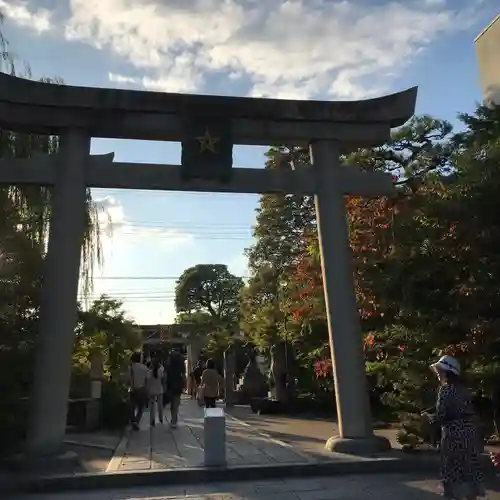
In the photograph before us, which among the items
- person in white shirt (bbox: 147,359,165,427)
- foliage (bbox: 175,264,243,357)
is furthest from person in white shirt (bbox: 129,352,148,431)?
foliage (bbox: 175,264,243,357)

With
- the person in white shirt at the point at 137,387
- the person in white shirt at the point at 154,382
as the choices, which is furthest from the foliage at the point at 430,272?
the person in white shirt at the point at 137,387

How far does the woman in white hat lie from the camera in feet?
19.4

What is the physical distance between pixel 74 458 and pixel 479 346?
606cm

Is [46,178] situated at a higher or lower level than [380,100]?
lower

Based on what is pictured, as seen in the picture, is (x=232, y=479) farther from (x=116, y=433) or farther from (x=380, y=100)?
(x=380, y=100)

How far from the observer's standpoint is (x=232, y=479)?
7.96 meters

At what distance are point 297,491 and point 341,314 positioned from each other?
3272 millimetres

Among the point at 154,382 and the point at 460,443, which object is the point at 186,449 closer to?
the point at 154,382

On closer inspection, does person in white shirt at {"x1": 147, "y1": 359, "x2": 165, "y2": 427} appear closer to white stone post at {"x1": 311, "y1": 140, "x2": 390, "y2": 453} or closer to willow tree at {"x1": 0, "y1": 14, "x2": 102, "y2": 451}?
willow tree at {"x1": 0, "y1": 14, "x2": 102, "y2": 451}

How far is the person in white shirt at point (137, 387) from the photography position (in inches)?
515

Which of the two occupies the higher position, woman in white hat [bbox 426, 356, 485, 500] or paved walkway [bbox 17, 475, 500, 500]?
woman in white hat [bbox 426, 356, 485, 500]

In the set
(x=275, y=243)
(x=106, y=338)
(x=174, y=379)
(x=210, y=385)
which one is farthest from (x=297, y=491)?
(x=275, y=243)

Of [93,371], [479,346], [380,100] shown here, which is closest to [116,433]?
[93,371]

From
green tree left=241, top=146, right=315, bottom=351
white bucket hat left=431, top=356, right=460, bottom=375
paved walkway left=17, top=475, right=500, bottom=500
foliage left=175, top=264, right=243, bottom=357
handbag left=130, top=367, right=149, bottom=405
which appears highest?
foliage left=175, top=264, right=243, bottom=357
